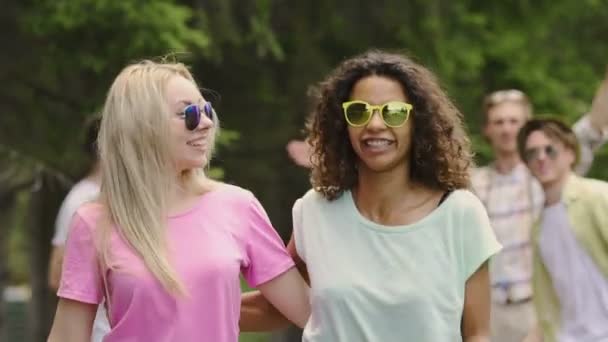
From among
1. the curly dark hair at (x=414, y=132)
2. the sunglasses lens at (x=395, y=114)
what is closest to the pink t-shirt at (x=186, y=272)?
the curly dark hair at (x=414, y=132)

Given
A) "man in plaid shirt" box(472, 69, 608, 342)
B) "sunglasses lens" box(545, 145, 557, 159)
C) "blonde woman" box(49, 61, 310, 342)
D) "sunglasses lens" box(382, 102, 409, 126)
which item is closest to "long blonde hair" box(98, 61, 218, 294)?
"blonde woman" box(49, 61, 310, 342)

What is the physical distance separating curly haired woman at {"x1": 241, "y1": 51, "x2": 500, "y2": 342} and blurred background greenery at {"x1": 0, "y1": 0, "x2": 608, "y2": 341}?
24.2 feet

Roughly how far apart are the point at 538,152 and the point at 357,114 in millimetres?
2500

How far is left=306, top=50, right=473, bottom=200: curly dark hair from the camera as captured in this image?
5070 millimetres

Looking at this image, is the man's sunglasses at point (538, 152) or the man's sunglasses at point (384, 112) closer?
the man's sunglasses at point (384, 112)

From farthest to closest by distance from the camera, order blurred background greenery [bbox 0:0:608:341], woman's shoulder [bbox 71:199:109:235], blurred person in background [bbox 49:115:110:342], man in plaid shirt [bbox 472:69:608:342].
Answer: blurred background greenery [bbox 0:0:608:341]
man in plaid shirt [bbox 472:69:608:342]
blurred person in background [bbox 49:115:110:342]
woman's shoulder [bbox 71:199:109:235]

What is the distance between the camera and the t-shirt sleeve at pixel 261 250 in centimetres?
502

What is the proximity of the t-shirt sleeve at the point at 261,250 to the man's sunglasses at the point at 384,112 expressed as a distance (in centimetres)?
40

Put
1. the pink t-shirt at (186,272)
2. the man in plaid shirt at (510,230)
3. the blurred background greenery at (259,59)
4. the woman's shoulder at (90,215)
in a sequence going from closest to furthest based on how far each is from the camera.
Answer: the pink t-shirt at (186,272) → the woman's shoulder at (90,215) → the man in plaid shirt at (510,230) → the blurred background greenery at (259,59)

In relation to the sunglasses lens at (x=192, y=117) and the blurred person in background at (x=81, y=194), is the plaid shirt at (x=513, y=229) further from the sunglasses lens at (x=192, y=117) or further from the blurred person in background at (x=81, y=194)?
the sunglasses lens at (x=192, y=117)

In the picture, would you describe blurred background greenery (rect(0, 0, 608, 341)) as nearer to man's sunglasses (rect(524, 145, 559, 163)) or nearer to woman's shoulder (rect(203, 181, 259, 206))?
man's sunglasses (rect(524, 145, 559, 163))

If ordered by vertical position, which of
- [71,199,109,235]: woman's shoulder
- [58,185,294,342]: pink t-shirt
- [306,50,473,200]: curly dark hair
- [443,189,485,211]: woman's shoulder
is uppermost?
[306,50,473,200]: curly dark hair

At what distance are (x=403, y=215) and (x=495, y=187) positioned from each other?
3948 mm

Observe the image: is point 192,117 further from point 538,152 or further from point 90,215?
point 538,152
